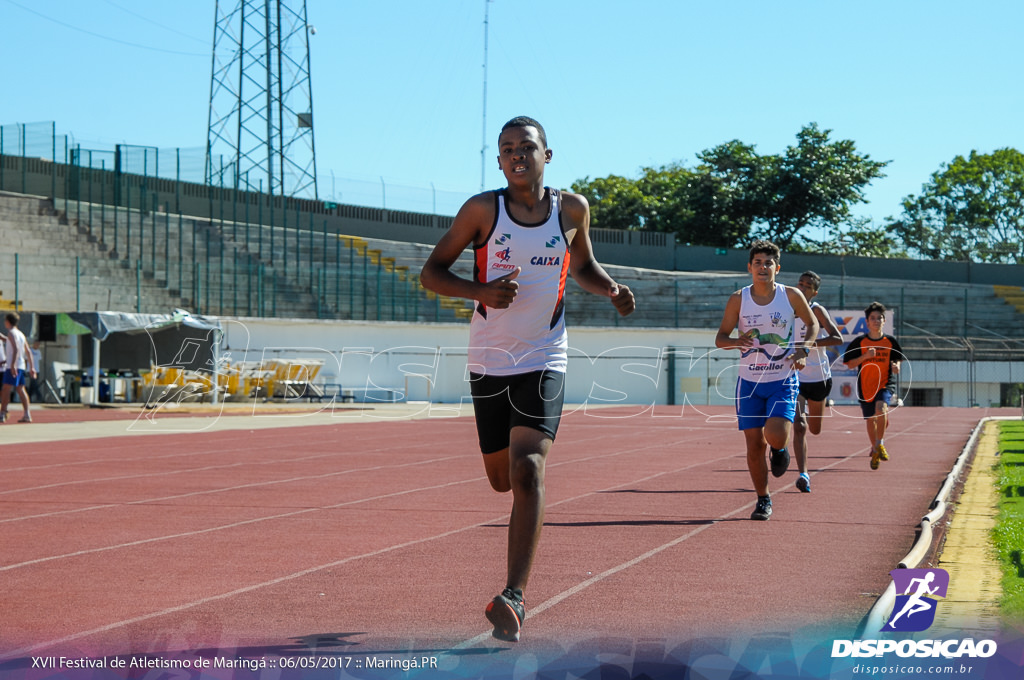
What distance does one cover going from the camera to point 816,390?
12875mm

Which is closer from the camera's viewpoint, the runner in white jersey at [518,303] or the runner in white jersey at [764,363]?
the runner in white jersey at [518,303]

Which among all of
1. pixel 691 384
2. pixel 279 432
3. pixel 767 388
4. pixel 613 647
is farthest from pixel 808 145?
pixel 613 647

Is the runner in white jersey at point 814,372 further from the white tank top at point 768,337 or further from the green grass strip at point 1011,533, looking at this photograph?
the white tank top at point 768,337

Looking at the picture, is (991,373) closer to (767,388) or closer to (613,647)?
(767,388)

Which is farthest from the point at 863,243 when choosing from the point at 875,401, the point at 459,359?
the point at 875,401

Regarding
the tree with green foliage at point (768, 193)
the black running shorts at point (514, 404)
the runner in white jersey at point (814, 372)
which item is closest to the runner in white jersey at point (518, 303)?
the black running shorts at point (514, 404)

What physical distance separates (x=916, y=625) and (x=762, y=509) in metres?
4.22

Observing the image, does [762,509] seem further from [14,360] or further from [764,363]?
[14,360]

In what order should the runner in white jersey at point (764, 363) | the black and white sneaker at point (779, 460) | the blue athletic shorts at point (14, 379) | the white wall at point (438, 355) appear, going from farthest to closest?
the white wall at point (438, 355), the blue athletic shorts at point (14, 379), the black and white sneaker at point (779, 460), the runner in white jersey at point (764, 363)

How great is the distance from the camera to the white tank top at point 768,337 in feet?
29.3

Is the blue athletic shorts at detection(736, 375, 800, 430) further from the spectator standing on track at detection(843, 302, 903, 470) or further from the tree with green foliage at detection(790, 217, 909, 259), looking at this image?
the tree with green foliage at detection(790, 217, 909, 259)

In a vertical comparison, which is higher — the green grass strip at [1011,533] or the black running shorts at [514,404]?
the black running shorts at [514,404]

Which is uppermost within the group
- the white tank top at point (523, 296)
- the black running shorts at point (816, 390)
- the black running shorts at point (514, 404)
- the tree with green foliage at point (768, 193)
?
the tree with green foliage at point (768, 193)

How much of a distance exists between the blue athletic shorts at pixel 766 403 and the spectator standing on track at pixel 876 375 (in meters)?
5.03
